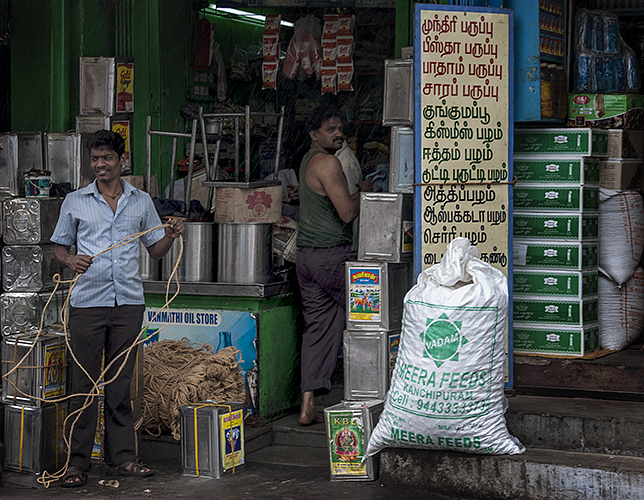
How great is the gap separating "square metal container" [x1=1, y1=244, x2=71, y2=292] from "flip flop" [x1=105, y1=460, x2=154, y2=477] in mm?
1519

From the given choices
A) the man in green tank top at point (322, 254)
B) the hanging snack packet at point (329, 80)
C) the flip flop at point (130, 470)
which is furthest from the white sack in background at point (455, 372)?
the hanging snack packet at point (329, 80)

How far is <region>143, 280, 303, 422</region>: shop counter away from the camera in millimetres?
6090

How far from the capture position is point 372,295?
5746 millimetres

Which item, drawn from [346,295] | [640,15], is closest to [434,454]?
[346,295]

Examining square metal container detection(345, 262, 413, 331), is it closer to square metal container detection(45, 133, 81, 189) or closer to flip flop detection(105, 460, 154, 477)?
flip flop detection(105, 460, 154, 477)

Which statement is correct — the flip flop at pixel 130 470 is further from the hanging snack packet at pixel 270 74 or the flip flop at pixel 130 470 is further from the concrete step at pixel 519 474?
the hanging snack packet at pixel 270 74

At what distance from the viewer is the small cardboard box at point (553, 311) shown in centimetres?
576

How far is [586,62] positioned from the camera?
615cm

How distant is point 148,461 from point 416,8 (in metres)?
3.24

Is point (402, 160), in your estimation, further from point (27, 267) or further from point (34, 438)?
point (34, 438)

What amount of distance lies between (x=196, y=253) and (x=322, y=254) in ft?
2.93

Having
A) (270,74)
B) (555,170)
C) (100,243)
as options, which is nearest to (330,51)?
(270,74)

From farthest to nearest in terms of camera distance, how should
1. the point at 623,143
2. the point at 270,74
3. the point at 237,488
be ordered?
the point at 270,74, the point at 623,143, the point at 237,488

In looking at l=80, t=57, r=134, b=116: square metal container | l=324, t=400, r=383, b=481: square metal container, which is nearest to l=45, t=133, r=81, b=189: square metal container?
l=80, t=57, r=134, b=116: square metal container
